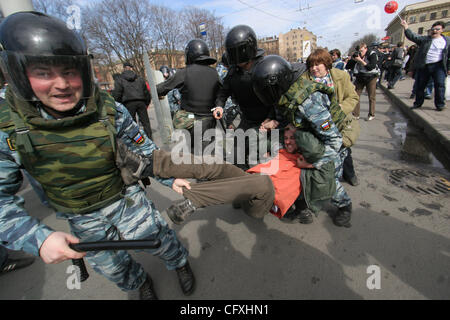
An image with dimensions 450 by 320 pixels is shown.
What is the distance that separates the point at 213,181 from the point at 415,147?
4.38m

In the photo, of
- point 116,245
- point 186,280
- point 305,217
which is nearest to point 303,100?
point 305,217

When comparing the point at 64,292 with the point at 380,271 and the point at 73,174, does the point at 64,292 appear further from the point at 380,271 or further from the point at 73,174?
the point at 380,271

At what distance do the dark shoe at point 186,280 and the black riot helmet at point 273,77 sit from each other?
1654 millimetres

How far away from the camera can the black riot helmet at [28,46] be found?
1016 millimetres

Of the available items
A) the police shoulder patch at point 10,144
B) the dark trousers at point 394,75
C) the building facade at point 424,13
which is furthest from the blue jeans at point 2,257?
the building facade at point 424,13

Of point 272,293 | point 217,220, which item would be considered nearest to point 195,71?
point 217,220

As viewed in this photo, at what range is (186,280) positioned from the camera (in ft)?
5.98

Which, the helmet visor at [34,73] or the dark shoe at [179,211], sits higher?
the helmet visor at [34,73]

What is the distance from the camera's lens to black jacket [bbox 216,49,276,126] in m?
2.44

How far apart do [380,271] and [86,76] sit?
2.56 metres

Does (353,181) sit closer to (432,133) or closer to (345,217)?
(345,217)

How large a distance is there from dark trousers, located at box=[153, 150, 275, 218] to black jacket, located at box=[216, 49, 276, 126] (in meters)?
1.14

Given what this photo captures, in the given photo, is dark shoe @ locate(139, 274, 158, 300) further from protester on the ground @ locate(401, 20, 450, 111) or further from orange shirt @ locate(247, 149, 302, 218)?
protester on the ground @ locate(401, 20, 450, 111)

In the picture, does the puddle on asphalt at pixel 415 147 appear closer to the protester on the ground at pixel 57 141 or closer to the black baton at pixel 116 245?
the protester on the ground at pixel 57 141
